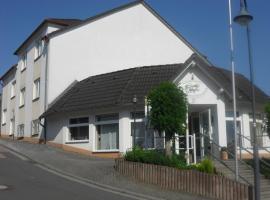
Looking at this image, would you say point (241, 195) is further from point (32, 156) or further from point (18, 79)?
point (18, 79)

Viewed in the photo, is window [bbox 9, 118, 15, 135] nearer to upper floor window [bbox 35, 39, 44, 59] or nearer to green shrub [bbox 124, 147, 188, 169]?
upper floor window [bbox 35, 39, 44, 59]

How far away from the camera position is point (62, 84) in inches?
1262

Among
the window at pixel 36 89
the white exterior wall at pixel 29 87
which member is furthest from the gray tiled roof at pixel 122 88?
the window at pixel 36 89

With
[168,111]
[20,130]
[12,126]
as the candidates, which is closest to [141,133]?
[168,111]

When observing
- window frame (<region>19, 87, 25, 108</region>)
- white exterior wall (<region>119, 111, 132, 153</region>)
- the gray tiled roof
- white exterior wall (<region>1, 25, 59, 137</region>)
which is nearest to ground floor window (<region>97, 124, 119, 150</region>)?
white exterior wall (<region>119, 111, 132, 153</region>)

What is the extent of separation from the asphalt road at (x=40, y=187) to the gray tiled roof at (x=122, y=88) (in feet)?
20.9

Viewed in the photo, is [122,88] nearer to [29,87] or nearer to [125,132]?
[125,132]

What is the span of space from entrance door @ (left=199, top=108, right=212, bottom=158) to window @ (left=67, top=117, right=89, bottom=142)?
6.81 meters

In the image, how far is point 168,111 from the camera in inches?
776

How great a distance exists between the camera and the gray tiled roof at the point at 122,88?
24.9 m

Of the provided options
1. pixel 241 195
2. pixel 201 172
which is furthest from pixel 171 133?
pixel 241 195

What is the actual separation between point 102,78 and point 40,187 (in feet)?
45.9

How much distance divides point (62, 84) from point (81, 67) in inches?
72.5

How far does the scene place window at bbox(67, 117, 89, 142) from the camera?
89.8 ft
